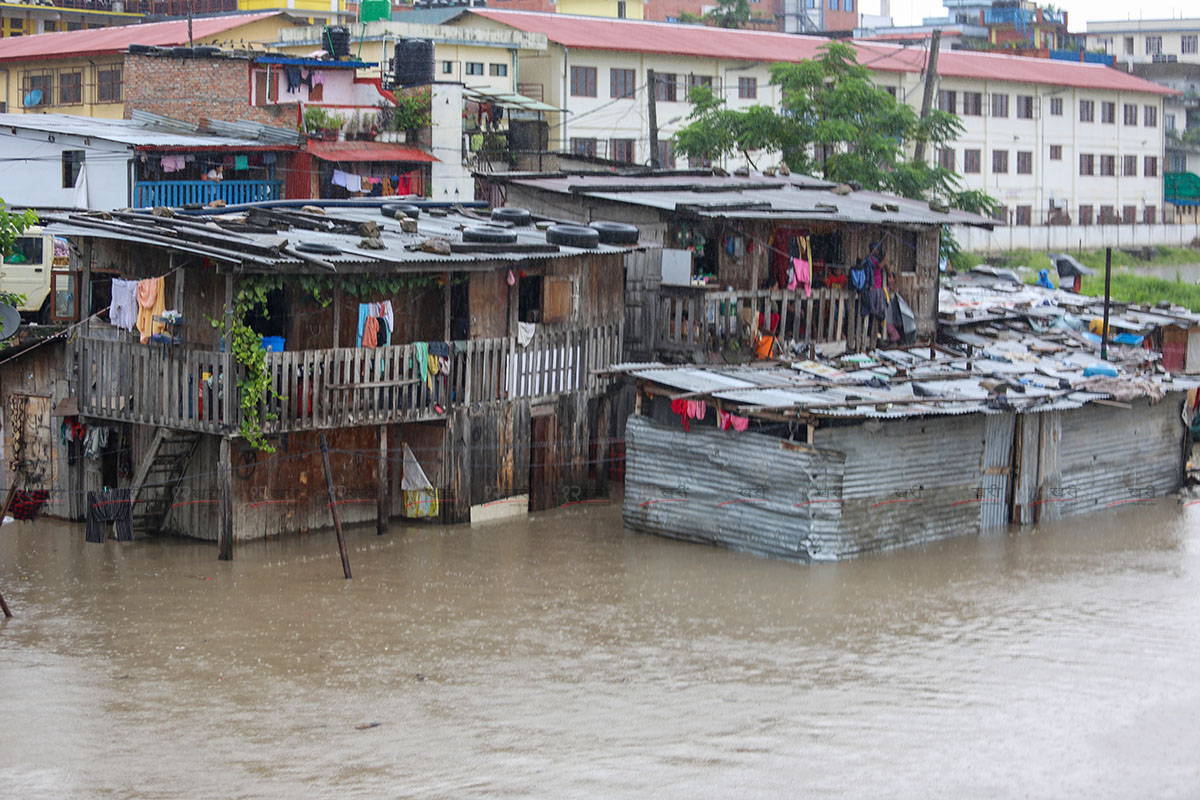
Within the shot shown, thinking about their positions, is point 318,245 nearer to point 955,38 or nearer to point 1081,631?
point 1081,631

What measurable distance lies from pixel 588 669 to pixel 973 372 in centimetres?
1008

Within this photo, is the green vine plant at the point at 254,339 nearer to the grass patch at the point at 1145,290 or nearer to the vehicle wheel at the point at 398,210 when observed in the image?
the vehicle wheel at the point at 398,210

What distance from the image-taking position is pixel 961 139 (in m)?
53.8

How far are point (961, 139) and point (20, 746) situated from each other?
149ft

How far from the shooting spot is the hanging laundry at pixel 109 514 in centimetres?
1988

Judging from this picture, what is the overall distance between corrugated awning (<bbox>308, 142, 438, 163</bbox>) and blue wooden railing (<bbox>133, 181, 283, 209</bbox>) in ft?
3.89

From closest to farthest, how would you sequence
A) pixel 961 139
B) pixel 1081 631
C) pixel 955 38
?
pixel 1081 631 → pixel 961 139 → pixel 955 38

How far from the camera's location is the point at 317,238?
834 inches

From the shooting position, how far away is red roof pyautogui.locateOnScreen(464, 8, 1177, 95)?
150ft

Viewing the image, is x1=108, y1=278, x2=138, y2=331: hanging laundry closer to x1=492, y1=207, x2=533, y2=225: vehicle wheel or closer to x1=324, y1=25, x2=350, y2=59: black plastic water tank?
x1=492, y1=207, x2=533, y2=225: vehicle wheel

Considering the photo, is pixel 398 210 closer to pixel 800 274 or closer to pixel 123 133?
pixel 800 274

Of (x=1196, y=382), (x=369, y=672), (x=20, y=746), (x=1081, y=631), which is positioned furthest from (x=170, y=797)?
(x=1196, y=382)

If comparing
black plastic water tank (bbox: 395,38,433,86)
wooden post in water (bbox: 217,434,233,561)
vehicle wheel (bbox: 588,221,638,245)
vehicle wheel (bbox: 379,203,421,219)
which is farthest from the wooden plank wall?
black plastic water tank (bbox: 395,38,433,86)

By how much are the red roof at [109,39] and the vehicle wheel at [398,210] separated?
62.9ft
